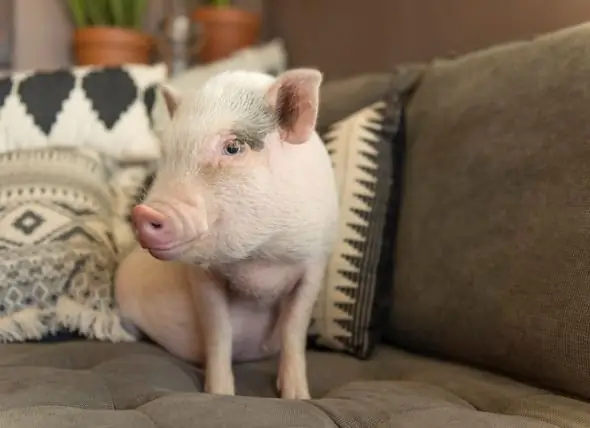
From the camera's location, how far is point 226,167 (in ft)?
2.77

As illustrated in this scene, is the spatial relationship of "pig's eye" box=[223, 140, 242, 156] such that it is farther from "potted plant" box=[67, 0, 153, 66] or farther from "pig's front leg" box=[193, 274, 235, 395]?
"potted plant" box=[67, 0, 153, 66]

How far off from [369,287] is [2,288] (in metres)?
0.57

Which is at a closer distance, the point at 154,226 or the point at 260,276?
the point at 154,226

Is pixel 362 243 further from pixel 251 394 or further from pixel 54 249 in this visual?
pixel 54 249

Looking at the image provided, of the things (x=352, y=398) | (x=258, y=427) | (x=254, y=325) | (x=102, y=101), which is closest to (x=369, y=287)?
(x=254, y=325)

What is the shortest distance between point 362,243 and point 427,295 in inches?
5.1

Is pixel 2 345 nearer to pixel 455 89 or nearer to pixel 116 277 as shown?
pixel 116 277

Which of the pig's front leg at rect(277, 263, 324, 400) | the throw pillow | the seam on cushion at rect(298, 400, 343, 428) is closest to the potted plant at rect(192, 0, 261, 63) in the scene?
the throw pillow

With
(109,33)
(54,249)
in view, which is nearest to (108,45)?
(109,33)

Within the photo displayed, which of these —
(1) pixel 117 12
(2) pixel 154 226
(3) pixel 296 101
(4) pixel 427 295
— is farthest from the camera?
(1) pixel 117 12

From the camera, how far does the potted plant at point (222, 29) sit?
2.25 meters

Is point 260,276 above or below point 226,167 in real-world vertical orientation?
below

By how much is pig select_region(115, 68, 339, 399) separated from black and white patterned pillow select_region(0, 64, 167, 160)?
50 cm

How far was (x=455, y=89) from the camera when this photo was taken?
1229 mm
